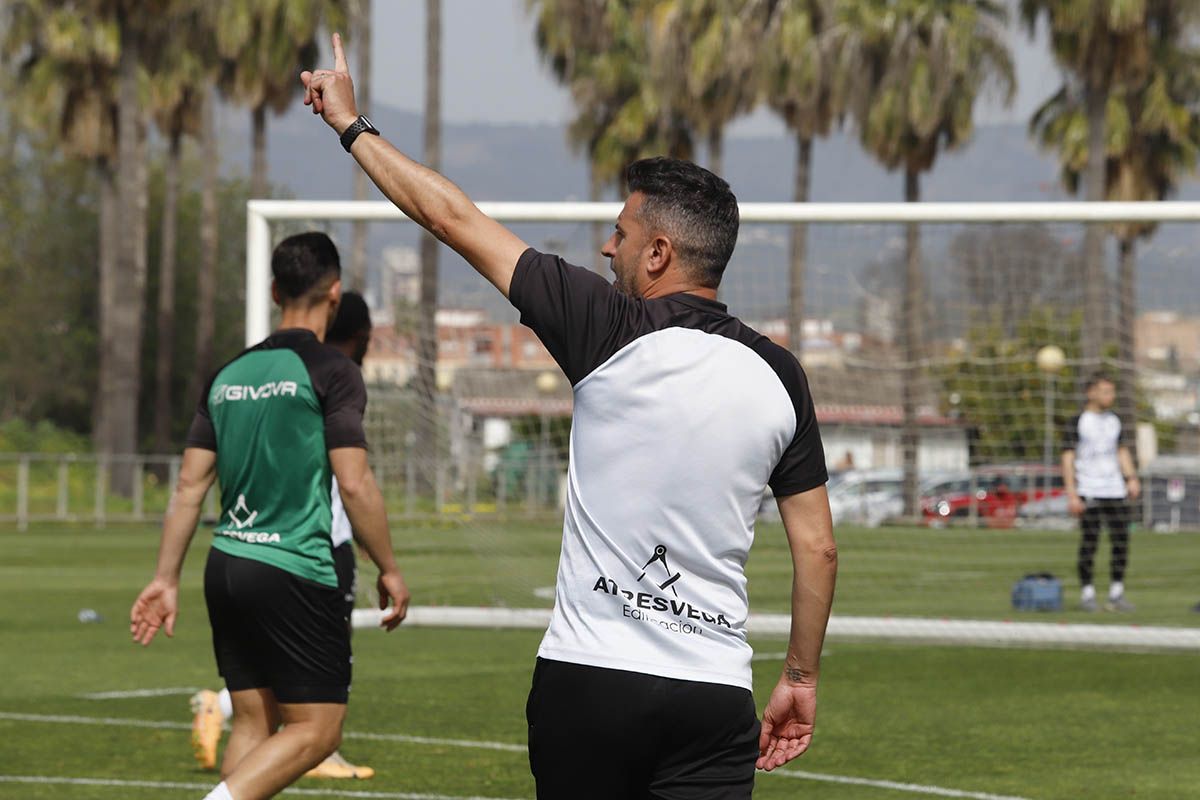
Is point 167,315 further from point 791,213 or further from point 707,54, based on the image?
point 791,213

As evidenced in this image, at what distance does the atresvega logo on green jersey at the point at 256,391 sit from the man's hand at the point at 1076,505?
36.3 ft

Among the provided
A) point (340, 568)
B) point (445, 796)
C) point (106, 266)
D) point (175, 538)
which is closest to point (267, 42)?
point (106, 266)

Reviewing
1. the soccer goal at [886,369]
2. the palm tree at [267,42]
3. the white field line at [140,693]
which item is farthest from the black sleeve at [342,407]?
the palm tree at [267,42]

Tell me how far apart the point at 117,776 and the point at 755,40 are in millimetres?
34230

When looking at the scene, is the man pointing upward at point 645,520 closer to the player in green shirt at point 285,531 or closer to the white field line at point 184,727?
the player in green shirt at point 285,531

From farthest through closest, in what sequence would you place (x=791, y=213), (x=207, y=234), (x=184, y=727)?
1. (x=207, y=234)
2. (x=791, y=213)
3. (x=184, y=727)

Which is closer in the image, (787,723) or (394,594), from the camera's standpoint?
(787,723)

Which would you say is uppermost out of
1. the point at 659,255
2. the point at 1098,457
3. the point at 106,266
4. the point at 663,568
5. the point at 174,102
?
the point at 174,102

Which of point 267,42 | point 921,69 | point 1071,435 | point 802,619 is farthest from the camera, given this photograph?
point 267,42

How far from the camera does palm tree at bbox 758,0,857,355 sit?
39.1 meters

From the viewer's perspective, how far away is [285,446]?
5961 mm

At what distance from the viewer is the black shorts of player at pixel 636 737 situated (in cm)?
367

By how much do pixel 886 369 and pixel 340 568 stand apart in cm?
1035

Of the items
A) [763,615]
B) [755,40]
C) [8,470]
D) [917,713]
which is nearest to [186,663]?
[763,615]
